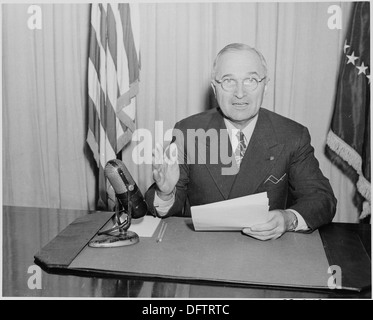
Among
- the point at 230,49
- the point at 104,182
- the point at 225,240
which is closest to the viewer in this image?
the point at 225,240

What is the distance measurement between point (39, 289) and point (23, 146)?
266cm

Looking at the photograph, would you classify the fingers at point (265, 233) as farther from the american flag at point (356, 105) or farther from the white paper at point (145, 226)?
the american flag at point (356, 105)

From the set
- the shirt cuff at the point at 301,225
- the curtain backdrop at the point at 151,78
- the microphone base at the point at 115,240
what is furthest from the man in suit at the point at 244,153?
the curtain backdrop at the point at 151,78

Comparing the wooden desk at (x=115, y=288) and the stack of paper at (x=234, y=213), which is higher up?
the stack of paper at (x=234, y=213)

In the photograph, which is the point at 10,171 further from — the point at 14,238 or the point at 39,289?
the point at 39,289

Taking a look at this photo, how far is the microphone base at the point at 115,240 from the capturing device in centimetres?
149

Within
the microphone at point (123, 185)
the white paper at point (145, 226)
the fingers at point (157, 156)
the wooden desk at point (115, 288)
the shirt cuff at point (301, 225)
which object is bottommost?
the white paper at point (145, 226)

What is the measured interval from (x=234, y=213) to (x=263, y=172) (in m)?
0.56

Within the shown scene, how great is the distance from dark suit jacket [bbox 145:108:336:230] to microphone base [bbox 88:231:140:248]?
1.25 feet

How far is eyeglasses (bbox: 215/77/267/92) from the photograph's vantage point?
203 centimetres

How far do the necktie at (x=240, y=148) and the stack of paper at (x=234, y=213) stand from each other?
530 millimetres

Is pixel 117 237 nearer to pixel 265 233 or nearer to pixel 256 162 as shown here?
pixel 265 233

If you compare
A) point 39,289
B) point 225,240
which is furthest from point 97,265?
point 225,240

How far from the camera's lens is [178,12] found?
10.9 ft
